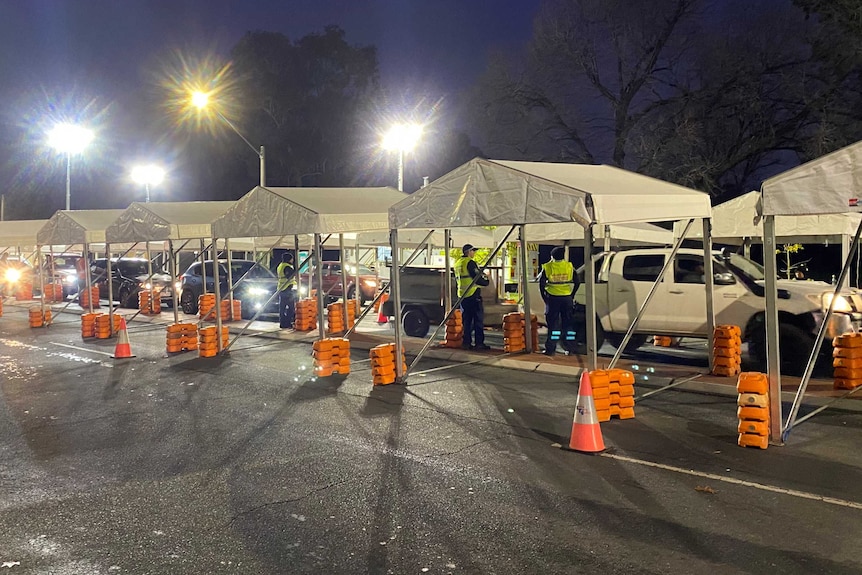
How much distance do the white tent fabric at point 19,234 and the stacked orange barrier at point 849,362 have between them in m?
20.9

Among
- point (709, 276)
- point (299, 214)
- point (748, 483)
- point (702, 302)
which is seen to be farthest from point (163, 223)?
point (748, 483)

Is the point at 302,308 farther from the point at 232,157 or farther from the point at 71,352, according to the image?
the point at 232,157

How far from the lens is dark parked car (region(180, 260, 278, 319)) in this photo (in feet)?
74.2

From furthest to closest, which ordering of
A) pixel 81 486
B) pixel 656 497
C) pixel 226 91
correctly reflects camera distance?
pixel 226 91 → pixel 81 486 → pixel 656 497

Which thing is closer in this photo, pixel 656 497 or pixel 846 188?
pixel 656 497

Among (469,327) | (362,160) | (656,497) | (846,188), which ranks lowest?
(656,497)

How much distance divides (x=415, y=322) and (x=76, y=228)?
8.91m

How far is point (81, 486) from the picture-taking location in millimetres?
6812

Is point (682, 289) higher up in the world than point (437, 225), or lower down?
lower down

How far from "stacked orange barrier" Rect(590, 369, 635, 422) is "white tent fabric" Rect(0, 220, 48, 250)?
1956 cm

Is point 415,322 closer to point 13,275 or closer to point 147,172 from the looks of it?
point 13,275

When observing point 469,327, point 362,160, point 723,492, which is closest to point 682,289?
point 469,327

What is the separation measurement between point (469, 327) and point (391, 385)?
367cm

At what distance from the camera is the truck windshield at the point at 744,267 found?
12.7m
